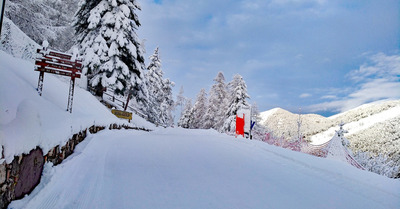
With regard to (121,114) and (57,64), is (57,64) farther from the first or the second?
(121,114)

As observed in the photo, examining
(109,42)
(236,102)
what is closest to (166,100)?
(236,102)

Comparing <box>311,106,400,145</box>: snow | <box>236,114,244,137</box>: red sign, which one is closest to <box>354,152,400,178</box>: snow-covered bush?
<box>236,114,244,137</box>: red sign

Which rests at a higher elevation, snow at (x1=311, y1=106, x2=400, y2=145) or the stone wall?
snow at (x1=311, y1=106, x2=400, y2=145)

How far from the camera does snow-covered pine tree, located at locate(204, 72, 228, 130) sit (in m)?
37.4

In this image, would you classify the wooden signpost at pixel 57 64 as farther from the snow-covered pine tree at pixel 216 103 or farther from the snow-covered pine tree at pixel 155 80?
the snow-covered pine tree at pixel 216 103

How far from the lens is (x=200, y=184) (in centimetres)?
345

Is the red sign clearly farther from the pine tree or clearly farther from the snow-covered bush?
the pine tree

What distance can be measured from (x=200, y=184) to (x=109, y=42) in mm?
13469

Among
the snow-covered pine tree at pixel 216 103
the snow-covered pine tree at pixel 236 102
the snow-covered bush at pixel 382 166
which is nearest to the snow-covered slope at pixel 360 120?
the snow-covered bush at pixel 382 166

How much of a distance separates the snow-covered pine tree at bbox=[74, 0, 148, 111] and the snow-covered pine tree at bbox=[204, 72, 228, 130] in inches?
903

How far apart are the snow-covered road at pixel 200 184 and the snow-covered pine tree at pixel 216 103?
Result: 3217cm

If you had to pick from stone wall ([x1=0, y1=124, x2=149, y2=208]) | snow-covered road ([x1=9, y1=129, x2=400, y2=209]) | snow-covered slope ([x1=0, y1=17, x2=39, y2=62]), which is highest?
snow-covered slope ([x1=0, y1=17, x2=39, y2=62])

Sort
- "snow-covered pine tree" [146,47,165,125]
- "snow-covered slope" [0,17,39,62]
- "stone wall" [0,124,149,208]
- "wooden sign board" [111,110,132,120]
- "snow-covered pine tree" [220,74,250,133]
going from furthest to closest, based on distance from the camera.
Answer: "snow-covered pine tree" [146,47,165,125], "snow-covered pine tree" [220,74,250,133], "wooden sign board" [111,110,132,120], "snow-covered slope" [0,17,39,62], "stone wall" [0,124,149,208]

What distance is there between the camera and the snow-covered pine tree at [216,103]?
123 ft
